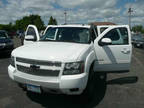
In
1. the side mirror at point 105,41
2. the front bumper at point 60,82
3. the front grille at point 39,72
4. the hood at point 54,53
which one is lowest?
the front bumper at point 60,82

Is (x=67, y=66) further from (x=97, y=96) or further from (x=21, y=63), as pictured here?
(x=97, y=96)

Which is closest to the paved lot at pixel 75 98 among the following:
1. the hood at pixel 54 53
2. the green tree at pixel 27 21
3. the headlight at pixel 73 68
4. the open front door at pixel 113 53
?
the open front door at pixel 113 53

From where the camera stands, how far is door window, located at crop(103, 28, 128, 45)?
5.13m

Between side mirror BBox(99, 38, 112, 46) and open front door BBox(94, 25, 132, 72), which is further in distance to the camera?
open front door BBox(94, 25, 132, 72)

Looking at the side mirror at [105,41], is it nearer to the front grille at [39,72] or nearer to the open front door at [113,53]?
the open front door at [113,53]

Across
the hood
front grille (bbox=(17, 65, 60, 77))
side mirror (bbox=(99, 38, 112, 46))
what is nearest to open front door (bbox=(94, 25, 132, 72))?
side mirror (bbox=(99, 38, 112, 46))

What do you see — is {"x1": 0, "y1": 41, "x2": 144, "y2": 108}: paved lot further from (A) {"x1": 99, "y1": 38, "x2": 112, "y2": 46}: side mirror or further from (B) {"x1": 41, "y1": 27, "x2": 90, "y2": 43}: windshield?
(B) {"x1": 41, "y1": 27, "x2": 90, "y2": 43}: windshield

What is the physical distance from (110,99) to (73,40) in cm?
183

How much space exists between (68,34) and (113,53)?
1.46m

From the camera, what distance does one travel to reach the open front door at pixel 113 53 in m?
4.63

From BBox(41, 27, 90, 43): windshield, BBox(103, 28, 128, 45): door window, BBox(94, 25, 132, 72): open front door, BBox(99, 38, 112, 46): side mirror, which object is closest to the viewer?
BBox(99, 38, 112, 46): side mirror

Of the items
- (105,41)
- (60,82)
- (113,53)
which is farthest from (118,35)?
(60,82)

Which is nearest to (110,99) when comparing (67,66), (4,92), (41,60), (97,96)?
(97,96)

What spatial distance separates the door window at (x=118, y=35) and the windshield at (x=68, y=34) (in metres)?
1.03
